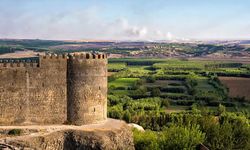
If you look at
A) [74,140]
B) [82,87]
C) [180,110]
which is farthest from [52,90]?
[180,110]

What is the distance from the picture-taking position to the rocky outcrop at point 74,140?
109 ft

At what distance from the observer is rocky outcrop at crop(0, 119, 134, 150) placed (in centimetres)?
3334

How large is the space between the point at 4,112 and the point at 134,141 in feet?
35.7

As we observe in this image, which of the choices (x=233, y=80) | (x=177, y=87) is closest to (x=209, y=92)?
(x=177, y=87)

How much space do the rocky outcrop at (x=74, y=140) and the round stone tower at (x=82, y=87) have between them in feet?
5.75

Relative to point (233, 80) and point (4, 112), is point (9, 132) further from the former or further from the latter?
point (233, 80)

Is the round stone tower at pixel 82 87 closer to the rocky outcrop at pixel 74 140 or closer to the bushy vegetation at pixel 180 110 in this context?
the rocky outcrop at pixel 74 140

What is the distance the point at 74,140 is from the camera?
34.6 metres

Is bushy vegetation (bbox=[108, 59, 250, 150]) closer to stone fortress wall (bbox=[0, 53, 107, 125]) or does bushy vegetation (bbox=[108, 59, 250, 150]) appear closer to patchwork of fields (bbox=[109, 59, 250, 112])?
patchwork of fields (bbox=[109, 59, 250, 112])

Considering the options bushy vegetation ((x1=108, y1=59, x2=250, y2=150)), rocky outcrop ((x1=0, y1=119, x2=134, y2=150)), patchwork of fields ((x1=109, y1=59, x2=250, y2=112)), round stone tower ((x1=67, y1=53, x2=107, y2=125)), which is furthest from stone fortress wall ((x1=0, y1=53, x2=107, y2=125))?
patchwork of fields ((x1=109, y1=59, x2=250, y2=112))

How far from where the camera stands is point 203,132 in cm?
3988

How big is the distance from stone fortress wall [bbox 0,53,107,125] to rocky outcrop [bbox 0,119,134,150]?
→ 6.46 ft

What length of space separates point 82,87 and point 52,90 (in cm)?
249

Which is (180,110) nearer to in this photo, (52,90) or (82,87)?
(82,87)
